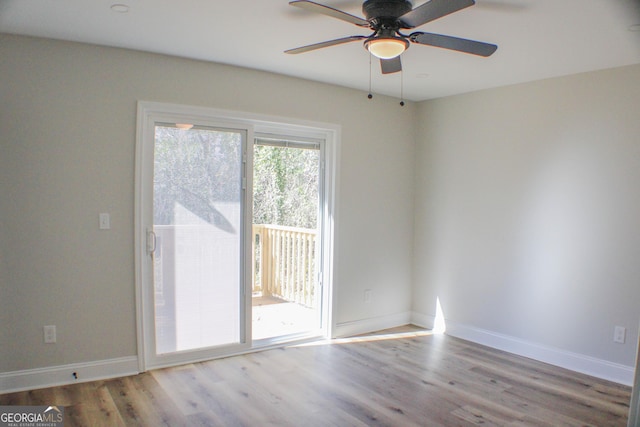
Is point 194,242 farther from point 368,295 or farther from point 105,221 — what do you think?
point 368,295

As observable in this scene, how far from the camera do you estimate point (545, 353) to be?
378 cm

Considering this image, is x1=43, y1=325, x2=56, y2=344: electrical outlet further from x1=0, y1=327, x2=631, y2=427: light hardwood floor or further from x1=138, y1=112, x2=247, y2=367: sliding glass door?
x1=138, y1=112, x2=247, y2=367: sliding glass door

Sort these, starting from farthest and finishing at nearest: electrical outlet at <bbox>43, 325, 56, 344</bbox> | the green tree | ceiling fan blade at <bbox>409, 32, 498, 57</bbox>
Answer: the green tree < electrical outlet at <bbox>43, 325, 56, 344</bbox> < ceiling fan blade at <bbox>409, 32, 498, 57</bbox>

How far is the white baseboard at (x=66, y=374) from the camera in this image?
2.93 m

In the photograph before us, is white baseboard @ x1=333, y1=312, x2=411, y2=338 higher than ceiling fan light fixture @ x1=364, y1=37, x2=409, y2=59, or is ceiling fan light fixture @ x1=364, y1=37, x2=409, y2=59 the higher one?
ceiling fan light fixture @ x1=364, y1=37, x2=409, y2=59

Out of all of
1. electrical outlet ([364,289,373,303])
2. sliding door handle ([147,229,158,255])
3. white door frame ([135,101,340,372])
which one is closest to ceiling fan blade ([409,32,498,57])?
white door frame ([135,101,340,372])

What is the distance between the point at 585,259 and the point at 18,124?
4.25 metres

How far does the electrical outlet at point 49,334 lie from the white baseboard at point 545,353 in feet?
11.4

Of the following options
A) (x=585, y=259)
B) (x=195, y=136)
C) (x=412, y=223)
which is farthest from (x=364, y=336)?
(x=195, y=136)

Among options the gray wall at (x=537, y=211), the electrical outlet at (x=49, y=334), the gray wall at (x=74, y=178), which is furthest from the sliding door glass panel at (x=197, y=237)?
the gray wall at (x=537, y=211)

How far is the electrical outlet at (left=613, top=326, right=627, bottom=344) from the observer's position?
10.9 ft

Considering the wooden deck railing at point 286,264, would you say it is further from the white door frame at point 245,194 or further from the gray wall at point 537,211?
the gray wall at point 537,211

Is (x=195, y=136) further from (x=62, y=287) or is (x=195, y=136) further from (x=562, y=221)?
(x=562, y=221)

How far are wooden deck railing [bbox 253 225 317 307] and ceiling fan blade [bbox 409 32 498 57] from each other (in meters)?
2.40
